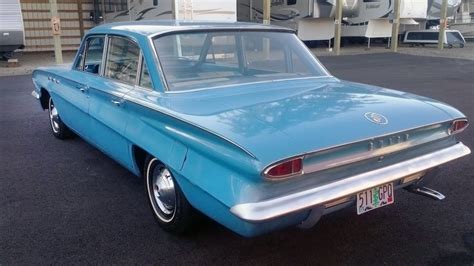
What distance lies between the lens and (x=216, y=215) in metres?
2.44

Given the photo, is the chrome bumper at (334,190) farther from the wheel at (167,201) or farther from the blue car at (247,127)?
the wheel at (167,201)

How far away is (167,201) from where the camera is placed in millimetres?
3158

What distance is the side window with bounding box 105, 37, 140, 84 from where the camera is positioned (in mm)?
3496

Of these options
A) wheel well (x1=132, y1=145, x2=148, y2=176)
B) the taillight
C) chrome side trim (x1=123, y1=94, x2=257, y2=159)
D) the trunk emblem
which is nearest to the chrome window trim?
chrome side trim (x1=123, y1=94, x2=257, y2=159)

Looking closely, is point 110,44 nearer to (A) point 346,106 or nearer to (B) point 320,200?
(A) point 346,106

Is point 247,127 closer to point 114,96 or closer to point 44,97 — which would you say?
point 114,96

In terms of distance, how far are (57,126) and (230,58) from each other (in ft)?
9.64

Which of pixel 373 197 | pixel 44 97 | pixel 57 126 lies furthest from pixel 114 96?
pixel 44 97

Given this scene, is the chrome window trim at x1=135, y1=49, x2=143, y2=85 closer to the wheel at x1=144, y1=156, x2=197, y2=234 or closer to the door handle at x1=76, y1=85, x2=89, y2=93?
the wheel at x1=144, y1=156, x2=197, y2=234

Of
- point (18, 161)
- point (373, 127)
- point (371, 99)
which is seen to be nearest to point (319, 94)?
point (371, 99)

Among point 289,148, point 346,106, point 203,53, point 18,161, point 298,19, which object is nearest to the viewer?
point 289,148

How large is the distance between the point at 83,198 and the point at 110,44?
137 centimetres

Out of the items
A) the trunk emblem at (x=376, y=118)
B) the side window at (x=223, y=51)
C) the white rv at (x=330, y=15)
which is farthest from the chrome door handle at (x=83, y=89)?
the white rv at (x=330, y=15)

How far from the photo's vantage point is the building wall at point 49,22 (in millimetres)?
18094
